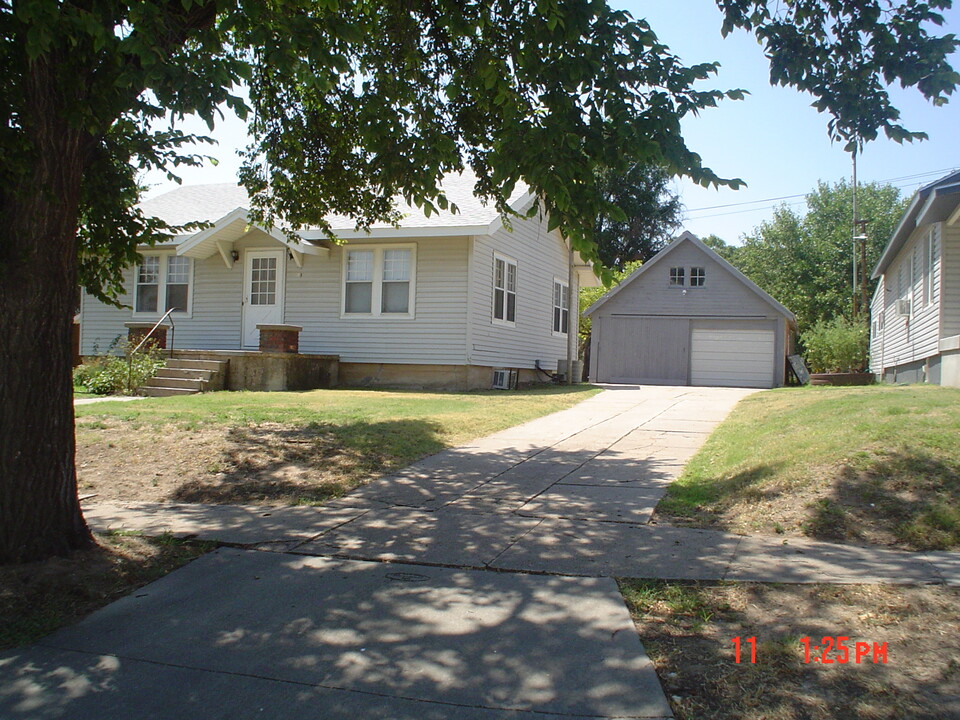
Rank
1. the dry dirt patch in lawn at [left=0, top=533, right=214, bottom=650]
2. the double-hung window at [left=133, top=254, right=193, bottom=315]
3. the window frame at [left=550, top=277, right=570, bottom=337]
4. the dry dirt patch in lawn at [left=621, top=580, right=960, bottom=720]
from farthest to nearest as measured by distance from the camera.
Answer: the window frame at [left=550, top=277, right=570, bottom=337]
the double-hung window at [left=133, top=254, right=193, bottom=315]
the dry dirt patch in lawn at [left=0, top=533, right=214, bottom=650]
the dry dirt patch in lawn at [left=621, top=580, right=960, bottom=720]

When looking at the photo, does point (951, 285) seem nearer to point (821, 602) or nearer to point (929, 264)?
point (929, 264)

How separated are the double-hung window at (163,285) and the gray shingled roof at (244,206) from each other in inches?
46.0

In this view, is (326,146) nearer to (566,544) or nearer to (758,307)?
(566,544)

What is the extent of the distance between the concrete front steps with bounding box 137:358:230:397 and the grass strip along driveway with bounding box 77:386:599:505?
1.94 metres

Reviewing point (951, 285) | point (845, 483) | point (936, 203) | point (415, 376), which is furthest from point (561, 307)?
point (845, 483)

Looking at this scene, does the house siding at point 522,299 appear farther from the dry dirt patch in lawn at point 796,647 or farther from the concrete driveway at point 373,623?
the dry dirt patch in lawn at point 796,647

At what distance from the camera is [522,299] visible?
69.0 ft

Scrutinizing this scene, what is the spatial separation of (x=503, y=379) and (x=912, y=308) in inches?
381

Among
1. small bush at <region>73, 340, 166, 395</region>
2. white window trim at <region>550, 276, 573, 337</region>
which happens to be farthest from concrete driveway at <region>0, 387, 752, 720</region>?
white window trim at <region>550, 276, 573, 337</region>

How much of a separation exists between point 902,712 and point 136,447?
A: 8.10 meters

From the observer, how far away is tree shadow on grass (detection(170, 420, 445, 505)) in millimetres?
7395

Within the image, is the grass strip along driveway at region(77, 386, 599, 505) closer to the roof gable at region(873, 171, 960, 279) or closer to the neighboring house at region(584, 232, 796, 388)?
the roof gable at region(873, 171, 960, 279)

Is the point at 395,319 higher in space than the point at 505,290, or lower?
lower

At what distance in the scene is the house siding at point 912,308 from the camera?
14594 millimetres
